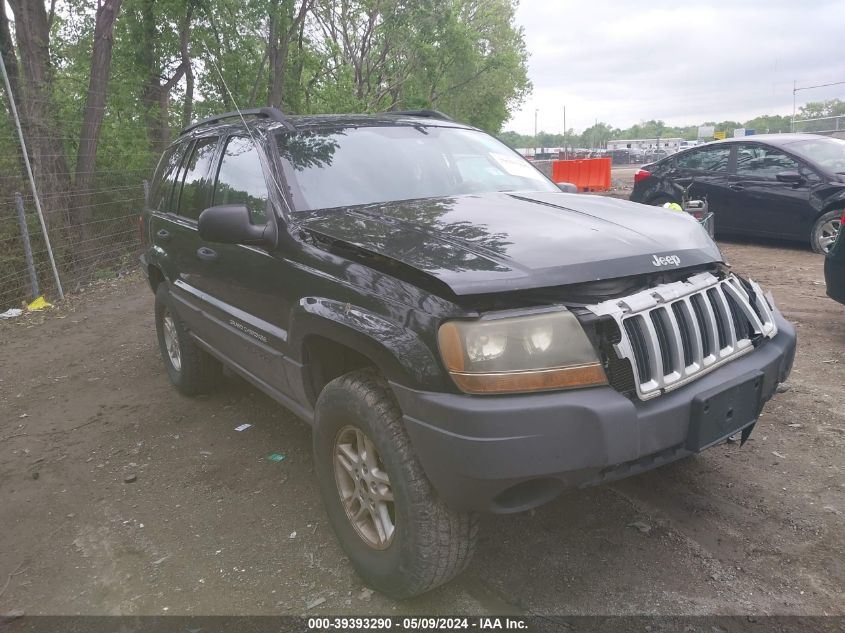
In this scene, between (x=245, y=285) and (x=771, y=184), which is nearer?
(x=245, y=285)

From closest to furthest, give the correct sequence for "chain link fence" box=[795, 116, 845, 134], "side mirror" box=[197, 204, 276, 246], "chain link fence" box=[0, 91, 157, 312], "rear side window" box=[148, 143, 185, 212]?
1. "side mirror" box=[197, 204, 276, 246]
2. "rear side window" box=[148, 143, 185, 212]
3. "chain link fence" box=[0, 91, 157, 312]
4. "chain link fence" box=[795, 116, 845, 134]

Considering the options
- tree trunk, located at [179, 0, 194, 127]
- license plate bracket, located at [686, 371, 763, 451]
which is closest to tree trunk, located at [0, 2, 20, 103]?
tree trunk, located at [179, 0, 194, 127]

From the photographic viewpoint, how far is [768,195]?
28.5 ft

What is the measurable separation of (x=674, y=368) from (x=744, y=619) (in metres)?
0.94

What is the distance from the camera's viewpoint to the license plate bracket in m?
2.19

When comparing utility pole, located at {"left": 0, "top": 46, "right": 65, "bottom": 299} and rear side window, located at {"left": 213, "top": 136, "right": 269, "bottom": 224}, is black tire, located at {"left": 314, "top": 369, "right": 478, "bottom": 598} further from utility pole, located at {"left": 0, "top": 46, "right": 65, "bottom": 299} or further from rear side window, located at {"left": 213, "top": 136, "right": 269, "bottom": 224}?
utility pole, located at {"left": 0, "top": 46, "right": 65, "bottom": 299}

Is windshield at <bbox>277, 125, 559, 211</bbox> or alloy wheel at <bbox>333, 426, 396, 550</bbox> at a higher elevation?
windshield at <bbox>277, 125, 559, 211</bbox>

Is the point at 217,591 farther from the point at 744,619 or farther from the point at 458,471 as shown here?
the point at 744,619

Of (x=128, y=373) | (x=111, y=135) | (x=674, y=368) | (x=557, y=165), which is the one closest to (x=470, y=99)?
(x=557, y=165)

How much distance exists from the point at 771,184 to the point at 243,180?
765cm

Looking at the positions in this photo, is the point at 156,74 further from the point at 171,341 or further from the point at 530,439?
the point at 530,439

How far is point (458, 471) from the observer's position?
6.62ft

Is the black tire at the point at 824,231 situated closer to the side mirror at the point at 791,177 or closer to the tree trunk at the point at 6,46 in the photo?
the side mirror at the point at 791,177

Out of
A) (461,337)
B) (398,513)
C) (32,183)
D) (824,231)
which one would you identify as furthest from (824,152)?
(32,183)
